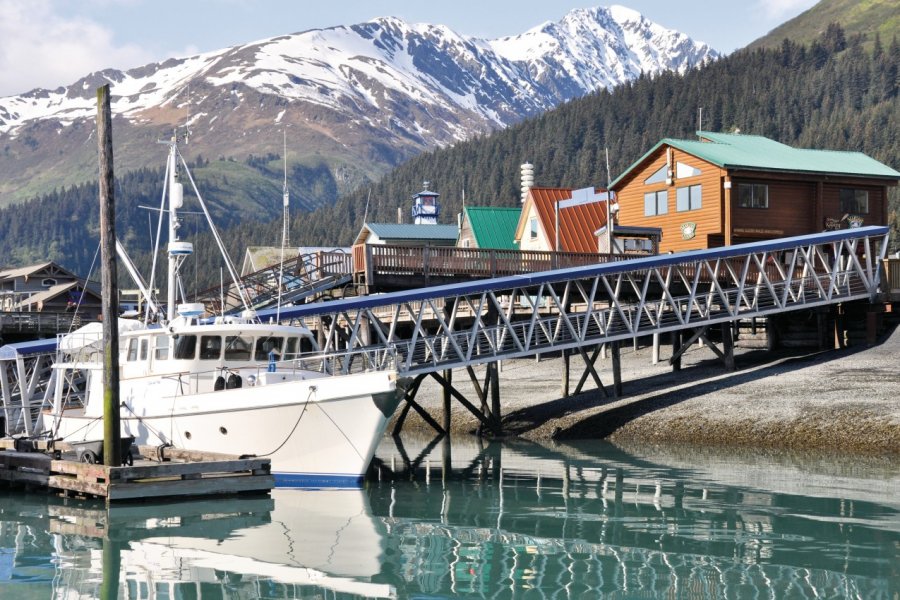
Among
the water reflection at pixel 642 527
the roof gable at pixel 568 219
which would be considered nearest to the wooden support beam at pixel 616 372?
the water reflection at pixel 642 527

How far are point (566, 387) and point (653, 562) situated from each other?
25683mm

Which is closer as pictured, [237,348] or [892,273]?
[237,348]

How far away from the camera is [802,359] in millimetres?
44281

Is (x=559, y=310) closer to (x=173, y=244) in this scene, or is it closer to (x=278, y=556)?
(x=173, y=244)

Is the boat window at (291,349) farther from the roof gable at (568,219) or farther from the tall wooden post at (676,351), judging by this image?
the roof gable at (568,219)

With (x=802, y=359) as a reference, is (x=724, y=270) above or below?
above

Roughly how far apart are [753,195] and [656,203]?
5651 mm

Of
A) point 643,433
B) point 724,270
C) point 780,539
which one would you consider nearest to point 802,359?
point 724,270

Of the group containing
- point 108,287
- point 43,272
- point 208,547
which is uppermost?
point 43,272

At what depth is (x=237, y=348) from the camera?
31406 millimetres

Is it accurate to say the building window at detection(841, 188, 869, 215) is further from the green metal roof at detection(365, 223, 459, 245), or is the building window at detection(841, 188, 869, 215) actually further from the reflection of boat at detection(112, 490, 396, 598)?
the green metal roof at detection(365, 223, 459, 245)

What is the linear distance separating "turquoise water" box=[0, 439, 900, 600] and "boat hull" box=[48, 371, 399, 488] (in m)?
0.79

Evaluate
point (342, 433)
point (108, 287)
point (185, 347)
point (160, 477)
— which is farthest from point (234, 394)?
point (108, 287)

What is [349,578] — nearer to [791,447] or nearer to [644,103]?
[791,447]
